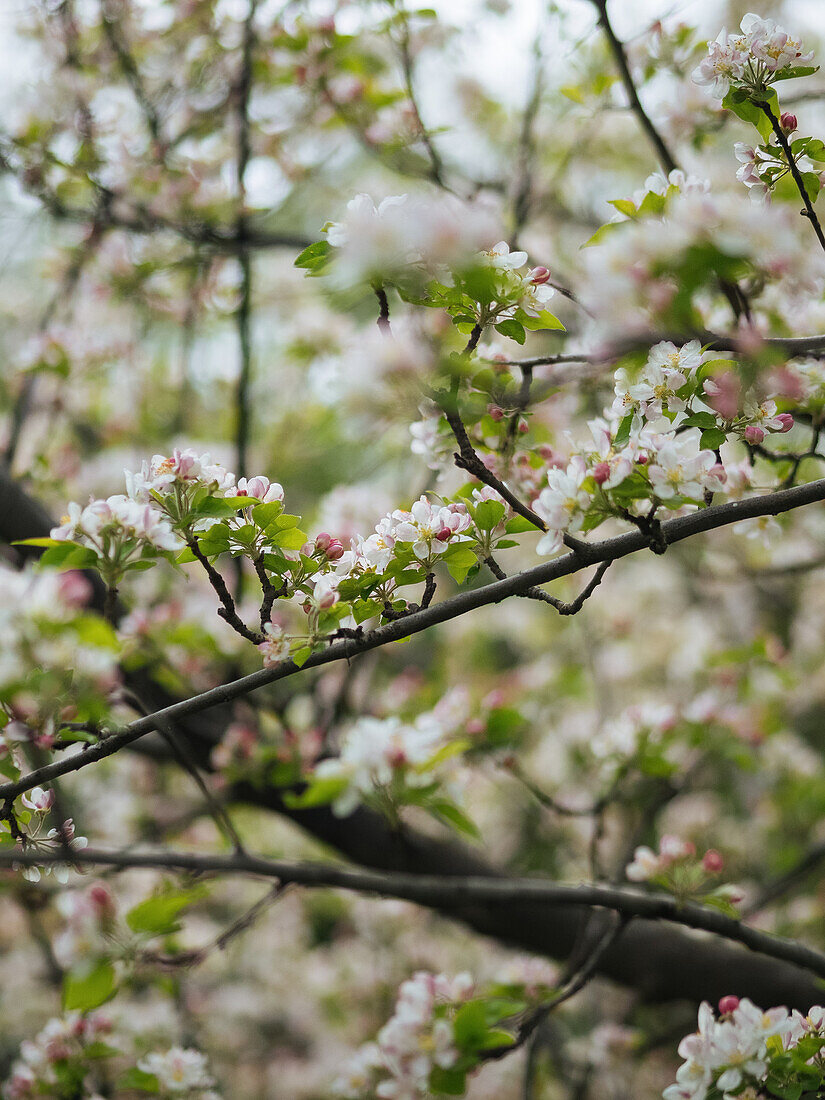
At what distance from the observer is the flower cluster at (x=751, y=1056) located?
1.05 meters

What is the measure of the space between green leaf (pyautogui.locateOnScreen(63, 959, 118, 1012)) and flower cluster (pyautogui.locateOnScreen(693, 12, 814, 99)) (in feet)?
4.74

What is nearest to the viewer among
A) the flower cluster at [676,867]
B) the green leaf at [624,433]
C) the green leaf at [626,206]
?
the green leaf at [624,433]

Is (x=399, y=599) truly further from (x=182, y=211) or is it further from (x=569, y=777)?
(x=569, y=777)

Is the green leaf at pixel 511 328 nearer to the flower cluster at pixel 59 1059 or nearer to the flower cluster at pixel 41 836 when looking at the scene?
the flower cluster at pixel 41 836

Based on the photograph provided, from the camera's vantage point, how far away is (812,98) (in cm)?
157

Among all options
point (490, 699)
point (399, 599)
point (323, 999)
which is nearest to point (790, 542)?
point (490, 699)

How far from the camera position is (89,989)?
1.11 metres

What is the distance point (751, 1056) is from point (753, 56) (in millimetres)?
1274

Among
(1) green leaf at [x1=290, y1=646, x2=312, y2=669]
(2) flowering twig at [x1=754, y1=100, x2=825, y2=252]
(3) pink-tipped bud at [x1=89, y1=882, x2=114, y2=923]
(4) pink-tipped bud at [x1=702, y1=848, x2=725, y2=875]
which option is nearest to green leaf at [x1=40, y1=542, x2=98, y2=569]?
(1) green leaf at [x1=290, y1=646, x2=312, y2=669]

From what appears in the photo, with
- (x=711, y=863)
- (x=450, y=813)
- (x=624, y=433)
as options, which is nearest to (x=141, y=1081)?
(x=450, y=813)

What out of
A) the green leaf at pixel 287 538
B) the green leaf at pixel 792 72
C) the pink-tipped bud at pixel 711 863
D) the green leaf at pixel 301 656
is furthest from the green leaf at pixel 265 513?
the pink-tipped bud at pixel 711 863

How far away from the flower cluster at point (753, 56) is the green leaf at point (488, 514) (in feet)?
2.07

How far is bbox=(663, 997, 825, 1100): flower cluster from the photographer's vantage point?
3.45ft

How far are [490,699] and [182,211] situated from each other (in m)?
1.68
